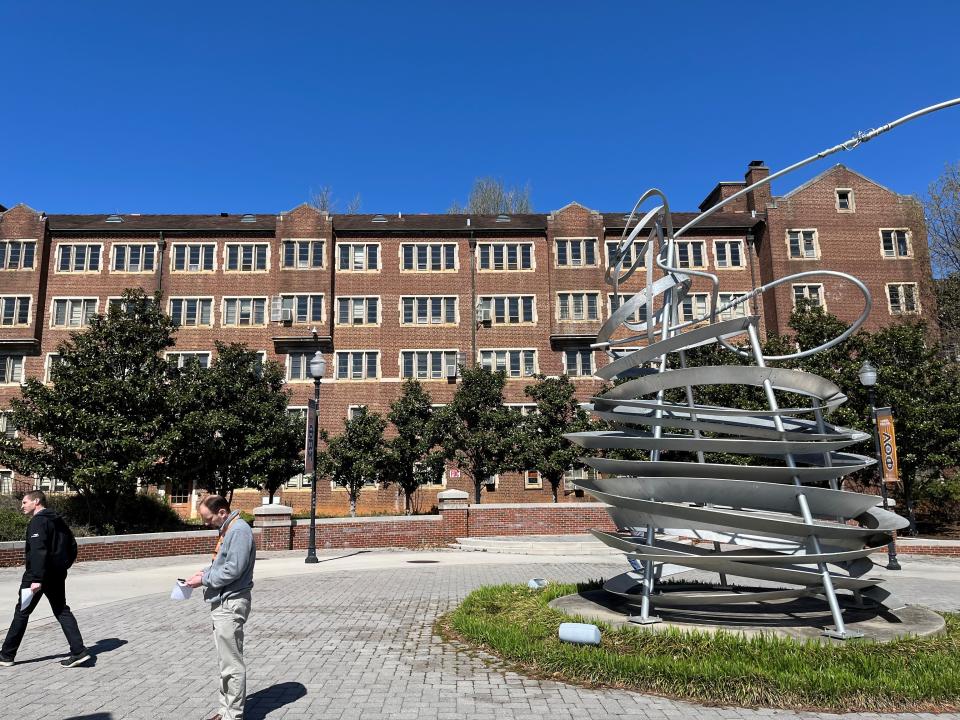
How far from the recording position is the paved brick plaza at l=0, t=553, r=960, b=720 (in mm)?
6000

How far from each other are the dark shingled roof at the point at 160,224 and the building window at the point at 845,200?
32671mm

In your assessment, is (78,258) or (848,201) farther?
(848,201)

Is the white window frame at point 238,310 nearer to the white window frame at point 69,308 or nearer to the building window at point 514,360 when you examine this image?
the white window frame at point 69,308

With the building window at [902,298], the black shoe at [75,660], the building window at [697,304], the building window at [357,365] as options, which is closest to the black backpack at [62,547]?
the black shoe at [75,660]

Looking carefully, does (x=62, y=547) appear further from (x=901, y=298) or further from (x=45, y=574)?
(x=901, y=298)

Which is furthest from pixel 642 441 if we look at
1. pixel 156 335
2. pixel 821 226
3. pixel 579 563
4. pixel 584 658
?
pixel 821 226

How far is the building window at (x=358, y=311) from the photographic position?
4041cm

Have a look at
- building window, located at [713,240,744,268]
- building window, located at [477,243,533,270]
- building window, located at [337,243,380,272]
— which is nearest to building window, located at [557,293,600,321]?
building window, located at [477,243,533,270]

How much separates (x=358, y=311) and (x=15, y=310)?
18617 mm

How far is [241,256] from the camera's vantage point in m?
41.2

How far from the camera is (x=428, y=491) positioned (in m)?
39.5

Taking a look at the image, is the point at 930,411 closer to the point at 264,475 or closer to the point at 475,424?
the point at 475,424

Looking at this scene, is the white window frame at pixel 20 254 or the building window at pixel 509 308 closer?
the white window frame at pixel 20 254

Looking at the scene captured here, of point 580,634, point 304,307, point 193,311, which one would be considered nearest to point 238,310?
point 193,311
